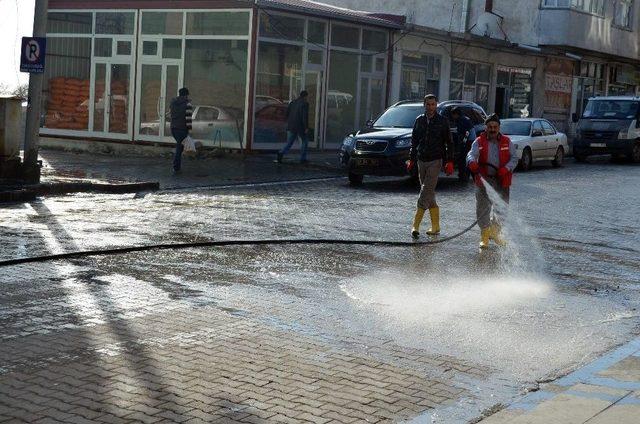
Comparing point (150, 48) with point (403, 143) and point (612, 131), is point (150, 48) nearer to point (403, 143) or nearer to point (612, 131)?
point (403, 143)

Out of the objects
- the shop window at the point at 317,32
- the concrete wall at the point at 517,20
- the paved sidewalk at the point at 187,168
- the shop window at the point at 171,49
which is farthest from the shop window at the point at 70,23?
the concrete wall at the point at 517,20

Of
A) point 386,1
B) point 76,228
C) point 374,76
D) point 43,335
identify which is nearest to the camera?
point 43,335

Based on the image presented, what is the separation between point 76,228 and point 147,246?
197 cm

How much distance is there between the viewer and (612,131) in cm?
3369

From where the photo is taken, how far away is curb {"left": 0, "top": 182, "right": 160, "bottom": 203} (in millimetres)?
16991

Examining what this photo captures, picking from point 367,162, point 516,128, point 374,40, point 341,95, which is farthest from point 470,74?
point 367,162

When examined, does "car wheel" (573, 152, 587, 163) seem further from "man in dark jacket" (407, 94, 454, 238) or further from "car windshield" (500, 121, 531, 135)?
"man in dark jacket" (407, 94, 454, 238)

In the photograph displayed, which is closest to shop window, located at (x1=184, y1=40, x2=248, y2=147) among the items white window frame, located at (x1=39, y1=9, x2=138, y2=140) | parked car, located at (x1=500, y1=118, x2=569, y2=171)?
white window frame, located at (x1=39, y1=9, x2=138, y2=140)

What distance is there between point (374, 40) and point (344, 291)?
76.5 feet

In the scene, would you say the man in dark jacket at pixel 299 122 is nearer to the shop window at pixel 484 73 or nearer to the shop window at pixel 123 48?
the shop window at pixel 123 48

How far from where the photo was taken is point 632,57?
48.0m

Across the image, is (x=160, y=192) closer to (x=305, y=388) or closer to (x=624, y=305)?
(x=624, y=305)

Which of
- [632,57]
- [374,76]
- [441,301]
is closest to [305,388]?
[441,301]

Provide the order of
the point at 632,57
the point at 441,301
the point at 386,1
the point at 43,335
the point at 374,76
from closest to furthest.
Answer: the point at 43,335, the point at 441,301, the point at 374,76, the point at 386,1, the point at 632,57
